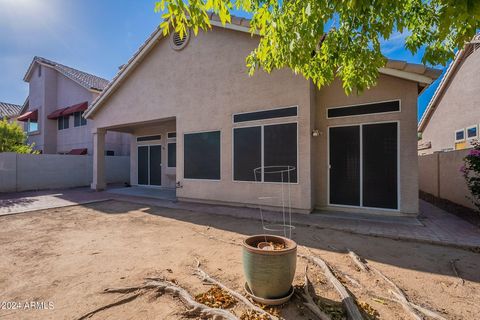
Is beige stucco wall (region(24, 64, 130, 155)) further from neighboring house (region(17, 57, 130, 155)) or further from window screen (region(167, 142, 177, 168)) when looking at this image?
window screen (region(167, 142, 177, 168))

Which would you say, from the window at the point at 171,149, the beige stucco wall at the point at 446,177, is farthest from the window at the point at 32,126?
the beige stucco wall at the point at 446,177

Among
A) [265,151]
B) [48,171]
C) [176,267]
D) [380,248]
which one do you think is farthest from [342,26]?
[48,171]

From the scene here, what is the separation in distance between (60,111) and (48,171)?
24.3 ft

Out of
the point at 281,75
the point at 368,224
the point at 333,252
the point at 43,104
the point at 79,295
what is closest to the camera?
the point at 79,295

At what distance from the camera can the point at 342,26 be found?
364 centimetres

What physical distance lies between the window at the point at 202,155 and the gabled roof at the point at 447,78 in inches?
490

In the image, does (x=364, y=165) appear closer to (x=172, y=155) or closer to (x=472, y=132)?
(x=472, y=132)

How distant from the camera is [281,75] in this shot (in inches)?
275

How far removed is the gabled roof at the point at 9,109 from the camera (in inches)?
921

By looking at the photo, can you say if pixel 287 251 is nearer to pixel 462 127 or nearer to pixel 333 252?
pixel 333 252

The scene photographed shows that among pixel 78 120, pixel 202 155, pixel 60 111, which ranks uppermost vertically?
pixel 60 111

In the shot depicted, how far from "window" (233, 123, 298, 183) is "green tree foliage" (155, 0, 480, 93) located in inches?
113

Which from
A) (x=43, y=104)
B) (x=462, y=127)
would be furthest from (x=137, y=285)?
(x=43, y=104)

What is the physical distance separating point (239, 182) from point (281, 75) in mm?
3724
